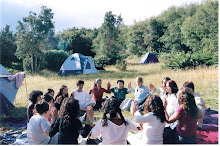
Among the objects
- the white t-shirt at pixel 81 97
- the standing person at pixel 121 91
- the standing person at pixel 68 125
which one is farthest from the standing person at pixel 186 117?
the white t-shirt at pixel 81 97

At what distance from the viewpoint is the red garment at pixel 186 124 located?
2611 millimetres

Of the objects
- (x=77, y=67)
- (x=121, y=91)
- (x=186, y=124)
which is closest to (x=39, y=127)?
(x=186, y=124)

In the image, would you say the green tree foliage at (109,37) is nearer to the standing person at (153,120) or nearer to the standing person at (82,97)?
the standing person at (82,97)

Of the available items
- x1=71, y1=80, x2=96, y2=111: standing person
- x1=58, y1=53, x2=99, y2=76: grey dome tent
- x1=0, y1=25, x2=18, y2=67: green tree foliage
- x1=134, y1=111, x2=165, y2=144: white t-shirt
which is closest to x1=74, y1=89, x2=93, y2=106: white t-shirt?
x1=71, y1=80, x2=96, y2=111: standing person

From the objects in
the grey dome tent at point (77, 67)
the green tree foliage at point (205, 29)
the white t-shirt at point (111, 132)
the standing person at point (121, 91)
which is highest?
the green tree foliage at point (205, 29)

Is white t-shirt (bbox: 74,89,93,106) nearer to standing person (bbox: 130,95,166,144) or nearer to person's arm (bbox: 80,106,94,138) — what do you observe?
person's arm (bbox: 80,106,94,138)

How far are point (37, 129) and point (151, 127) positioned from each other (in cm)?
147

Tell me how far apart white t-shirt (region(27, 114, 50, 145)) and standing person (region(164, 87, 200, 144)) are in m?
1.66

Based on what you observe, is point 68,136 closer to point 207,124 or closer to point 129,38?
point 207,124

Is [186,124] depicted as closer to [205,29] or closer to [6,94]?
[6,94]

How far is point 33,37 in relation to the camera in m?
15.2

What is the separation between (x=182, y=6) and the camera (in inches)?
1330

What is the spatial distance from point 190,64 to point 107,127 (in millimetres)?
10861

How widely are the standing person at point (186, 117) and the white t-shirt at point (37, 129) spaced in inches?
65.5
